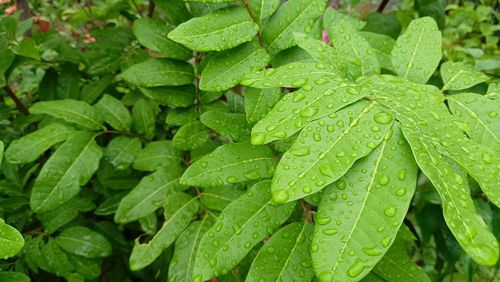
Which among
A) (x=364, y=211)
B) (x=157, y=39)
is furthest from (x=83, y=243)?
(x=364, y=211)

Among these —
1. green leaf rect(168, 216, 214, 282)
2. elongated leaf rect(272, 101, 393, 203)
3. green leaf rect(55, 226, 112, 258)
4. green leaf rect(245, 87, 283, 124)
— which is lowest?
green leaf rect(55, 226, 112, 258)

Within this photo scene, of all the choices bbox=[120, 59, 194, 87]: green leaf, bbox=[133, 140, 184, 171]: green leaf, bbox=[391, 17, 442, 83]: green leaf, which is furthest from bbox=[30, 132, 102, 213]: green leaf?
bbox=[391, 17, 442, 83]: green leaf

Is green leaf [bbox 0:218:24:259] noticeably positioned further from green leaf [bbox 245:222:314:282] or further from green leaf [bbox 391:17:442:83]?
green leaf [bbox 391:17:442:83]

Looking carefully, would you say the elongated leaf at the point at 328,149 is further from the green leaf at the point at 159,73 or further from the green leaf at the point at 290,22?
the green leaf at the point at 159,73

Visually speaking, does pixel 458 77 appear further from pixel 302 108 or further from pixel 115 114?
pixel 115 114

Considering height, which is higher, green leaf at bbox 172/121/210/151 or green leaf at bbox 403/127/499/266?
green leaf at bbox 403/127/499/266

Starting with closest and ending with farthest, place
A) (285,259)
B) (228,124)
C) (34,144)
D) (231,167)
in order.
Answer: (285,259) < (231,167) < (228,124) < (34,144)

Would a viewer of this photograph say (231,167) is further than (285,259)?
Yes
